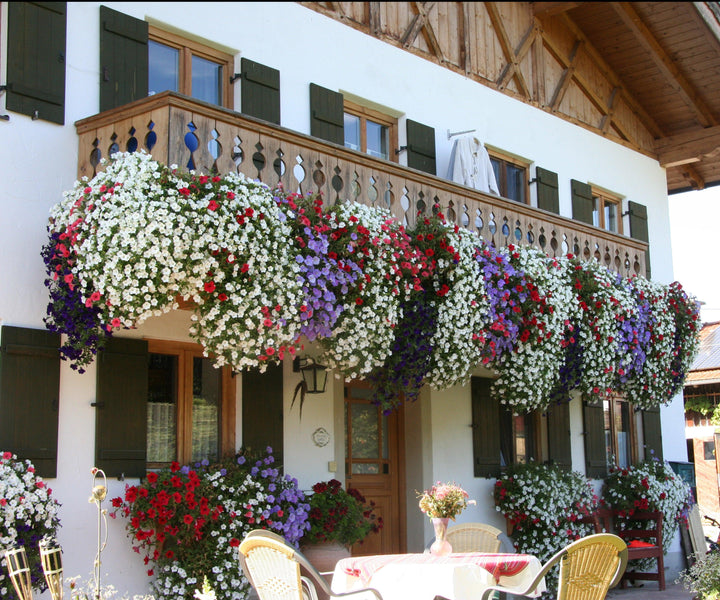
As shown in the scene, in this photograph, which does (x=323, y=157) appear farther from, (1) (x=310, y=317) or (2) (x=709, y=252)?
(2) (x=709, y=252)

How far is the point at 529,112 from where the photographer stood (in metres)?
14.0

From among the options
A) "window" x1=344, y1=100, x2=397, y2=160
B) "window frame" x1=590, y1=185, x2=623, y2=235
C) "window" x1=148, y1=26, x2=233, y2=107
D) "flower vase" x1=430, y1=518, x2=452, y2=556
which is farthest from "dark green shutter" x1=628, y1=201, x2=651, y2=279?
"flower vase" x1=430, y1=518, x2=452, y2=556

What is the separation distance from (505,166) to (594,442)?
13.4 feet

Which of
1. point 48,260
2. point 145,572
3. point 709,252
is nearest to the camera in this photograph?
point 48,260

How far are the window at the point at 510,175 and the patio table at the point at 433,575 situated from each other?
25.9 ft

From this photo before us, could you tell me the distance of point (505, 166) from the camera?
13.6 meters

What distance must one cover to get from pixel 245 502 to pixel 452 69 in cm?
691

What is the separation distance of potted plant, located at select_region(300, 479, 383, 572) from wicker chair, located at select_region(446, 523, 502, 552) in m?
1.15

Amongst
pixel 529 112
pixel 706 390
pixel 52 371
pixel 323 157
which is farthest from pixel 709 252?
pixel 52 371

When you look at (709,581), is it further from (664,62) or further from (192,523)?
(664,62)

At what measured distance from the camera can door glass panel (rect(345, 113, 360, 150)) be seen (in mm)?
11328

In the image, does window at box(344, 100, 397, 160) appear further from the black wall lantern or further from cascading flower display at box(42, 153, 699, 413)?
the black wall lantern

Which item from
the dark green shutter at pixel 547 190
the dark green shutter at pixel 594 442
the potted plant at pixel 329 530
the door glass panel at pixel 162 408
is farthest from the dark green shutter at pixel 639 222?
the door glass panel at pixel 162 408

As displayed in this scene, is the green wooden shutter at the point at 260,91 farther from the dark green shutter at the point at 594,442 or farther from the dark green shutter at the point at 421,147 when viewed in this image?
the dark green shutter at the point at 594,442
